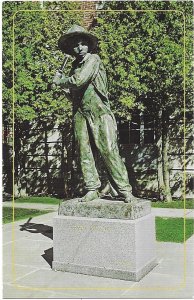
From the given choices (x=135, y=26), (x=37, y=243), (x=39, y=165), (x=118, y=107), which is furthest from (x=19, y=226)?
(x=39, y=165)

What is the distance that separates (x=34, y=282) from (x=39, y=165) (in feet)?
45.3

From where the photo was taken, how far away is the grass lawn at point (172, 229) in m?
9.17

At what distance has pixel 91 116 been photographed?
22.7ft

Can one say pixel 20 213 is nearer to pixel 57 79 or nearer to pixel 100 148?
pixel 100 148

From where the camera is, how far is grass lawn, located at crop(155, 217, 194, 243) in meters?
9.17

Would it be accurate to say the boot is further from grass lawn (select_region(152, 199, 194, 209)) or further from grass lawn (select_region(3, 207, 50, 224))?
grass lawn (select_region(152, 199, 194, 209))

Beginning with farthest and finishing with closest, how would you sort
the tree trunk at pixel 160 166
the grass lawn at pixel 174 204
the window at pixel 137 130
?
the window at pixel 137 130
the tree trunk at pixel 160 166
the grass lawn at pixel 174 204

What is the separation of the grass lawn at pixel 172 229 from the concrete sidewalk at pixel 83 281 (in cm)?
94

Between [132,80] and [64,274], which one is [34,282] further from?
[132,80]

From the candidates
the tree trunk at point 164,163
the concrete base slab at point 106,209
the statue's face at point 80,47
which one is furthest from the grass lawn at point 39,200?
the statue's face at point 80,47

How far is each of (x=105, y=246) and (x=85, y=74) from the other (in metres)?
2.61

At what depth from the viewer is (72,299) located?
556cm

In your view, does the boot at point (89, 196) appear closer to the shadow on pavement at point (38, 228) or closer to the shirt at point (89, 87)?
the shirt at point (89, 87)

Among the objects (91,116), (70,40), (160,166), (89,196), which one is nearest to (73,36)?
(70,40)
